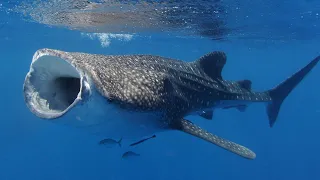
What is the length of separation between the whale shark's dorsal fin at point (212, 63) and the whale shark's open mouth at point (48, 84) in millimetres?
3680

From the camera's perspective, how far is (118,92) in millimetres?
3840

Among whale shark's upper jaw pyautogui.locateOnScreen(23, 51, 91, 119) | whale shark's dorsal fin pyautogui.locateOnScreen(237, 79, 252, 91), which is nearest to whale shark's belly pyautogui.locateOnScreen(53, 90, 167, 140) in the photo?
whale shark's upper jaw pyautogui.locateOnScreen(23, 51, 91, 119)

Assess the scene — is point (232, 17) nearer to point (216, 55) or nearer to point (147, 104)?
point (216, 55)

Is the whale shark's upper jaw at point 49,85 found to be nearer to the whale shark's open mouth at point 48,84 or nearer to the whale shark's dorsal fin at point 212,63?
the whale shark's open mouth at point 48,84

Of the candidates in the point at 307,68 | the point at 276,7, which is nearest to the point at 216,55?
the point at 307,68

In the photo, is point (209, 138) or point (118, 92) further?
point (209, 138)

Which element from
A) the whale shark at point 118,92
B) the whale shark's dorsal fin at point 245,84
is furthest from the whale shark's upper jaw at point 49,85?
the whale shark's dorsal fin at point 245,84

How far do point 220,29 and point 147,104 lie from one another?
50.0ft

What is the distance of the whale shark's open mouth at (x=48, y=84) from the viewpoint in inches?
134

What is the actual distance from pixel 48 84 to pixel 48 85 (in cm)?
1

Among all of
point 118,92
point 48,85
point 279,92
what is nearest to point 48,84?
point 48,85

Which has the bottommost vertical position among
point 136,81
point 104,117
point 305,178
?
point 104,117

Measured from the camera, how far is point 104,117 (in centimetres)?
380

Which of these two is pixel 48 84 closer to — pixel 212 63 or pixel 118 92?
pixel 118 92
